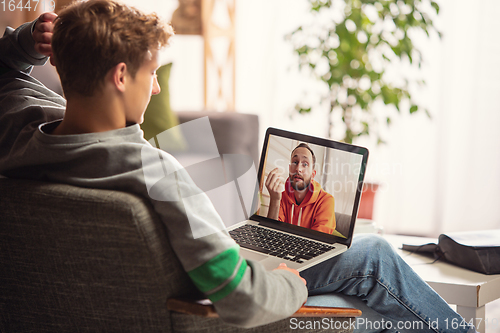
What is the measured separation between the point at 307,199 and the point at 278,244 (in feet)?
0.46

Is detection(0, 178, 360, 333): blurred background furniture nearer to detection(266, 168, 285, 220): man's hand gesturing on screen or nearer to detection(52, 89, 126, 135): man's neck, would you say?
detection(52, 89, 126, 135): man's neck

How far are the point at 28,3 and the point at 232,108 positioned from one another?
140 centimetres

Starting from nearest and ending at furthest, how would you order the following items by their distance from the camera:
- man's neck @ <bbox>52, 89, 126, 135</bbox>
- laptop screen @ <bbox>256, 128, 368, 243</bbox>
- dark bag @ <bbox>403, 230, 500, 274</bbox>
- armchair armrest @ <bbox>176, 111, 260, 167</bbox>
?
man's neck @ <bbox>52, 89, 126, 135</bbox> → laptop screen @ <bbox>256, 128, 368, 243</bbox> → dark bag @ <bbox>403, 230, 500, 274</bbox> → armchair armrest @ <bbox>176, 111, 260, 167</bbox>

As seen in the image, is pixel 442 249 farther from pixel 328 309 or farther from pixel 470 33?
pixel 470 33

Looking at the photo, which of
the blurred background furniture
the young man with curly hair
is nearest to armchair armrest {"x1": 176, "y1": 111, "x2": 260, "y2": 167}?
the young man with curly hair

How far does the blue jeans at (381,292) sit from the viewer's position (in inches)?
35.5

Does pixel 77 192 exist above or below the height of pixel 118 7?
below

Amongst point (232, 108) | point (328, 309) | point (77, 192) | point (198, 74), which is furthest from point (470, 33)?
point (77, 192)

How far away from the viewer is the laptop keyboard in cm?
91

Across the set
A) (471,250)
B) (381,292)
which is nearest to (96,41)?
(381,292)

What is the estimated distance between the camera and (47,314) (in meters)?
0.67

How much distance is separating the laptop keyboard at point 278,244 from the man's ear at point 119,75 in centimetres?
44

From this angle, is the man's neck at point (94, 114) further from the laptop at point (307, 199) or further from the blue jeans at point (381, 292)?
the blue jeans at point (381, 292)

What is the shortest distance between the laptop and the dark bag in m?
0.41
